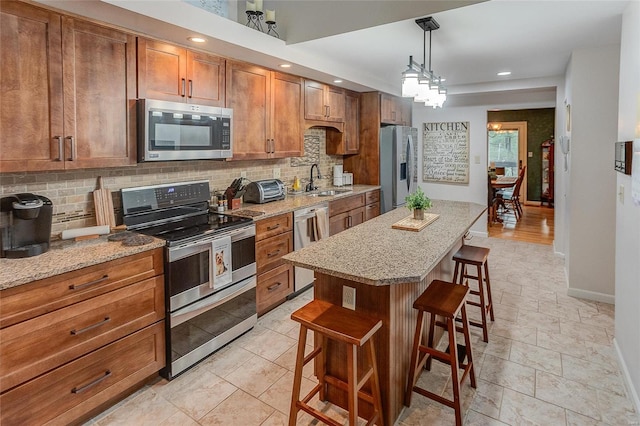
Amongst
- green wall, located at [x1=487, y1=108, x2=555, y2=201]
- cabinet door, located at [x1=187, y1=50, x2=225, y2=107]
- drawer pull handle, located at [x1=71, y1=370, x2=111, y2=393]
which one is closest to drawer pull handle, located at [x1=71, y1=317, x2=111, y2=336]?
drawer pull handle, located at [x1=71, y1=370, x2=111, y2=393]

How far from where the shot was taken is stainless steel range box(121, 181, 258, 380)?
240 cm

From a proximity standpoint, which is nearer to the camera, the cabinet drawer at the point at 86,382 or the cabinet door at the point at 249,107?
the cabinet drawer at the point at 86,382

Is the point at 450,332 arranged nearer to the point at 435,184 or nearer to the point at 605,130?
the point at 605,130

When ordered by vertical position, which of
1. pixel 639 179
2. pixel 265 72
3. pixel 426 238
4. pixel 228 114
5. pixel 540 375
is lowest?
pixel 540 375

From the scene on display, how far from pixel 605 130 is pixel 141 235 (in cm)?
407

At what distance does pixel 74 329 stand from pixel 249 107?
7.55ft

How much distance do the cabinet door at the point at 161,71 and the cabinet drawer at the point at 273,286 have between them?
1.63 meters

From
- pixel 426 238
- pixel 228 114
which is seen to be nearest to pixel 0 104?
pixel 228 114

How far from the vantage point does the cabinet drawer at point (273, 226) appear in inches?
124

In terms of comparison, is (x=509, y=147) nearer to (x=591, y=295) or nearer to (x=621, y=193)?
(x=591, y=295)

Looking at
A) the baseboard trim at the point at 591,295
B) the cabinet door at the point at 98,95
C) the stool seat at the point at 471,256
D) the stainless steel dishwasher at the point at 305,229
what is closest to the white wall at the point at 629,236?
the stool seat at the point at 471,256

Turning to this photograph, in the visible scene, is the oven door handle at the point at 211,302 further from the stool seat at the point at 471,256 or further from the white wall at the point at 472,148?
the white wall at the point at 472,148

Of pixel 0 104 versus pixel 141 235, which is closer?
pixel 0 104

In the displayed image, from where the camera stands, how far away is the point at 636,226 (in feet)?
6.99
